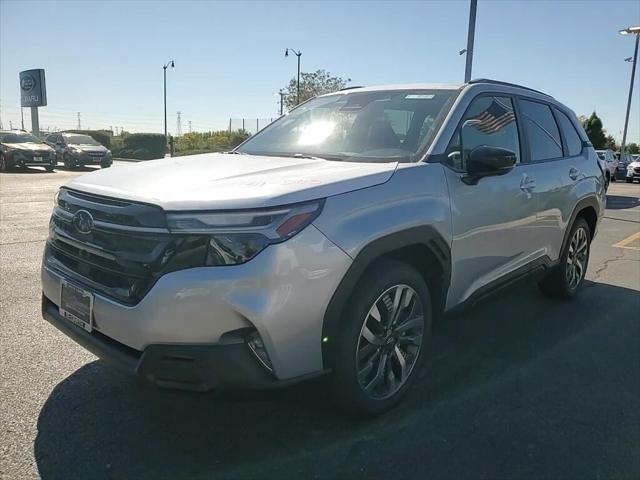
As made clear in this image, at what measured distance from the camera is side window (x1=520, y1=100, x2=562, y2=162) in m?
4.41

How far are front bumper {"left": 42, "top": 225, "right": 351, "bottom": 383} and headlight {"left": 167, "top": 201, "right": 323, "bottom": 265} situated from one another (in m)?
0.04

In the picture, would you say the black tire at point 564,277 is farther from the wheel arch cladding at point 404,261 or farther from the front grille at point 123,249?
the front grille at point 123,249

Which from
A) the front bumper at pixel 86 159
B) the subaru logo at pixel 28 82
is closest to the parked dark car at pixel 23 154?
the front bumper at pixel 86 159

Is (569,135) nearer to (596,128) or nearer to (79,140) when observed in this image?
(79,140)

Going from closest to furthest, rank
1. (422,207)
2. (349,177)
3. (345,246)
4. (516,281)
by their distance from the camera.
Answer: (345,246)
(349,177)
(422,207)
(516,281)

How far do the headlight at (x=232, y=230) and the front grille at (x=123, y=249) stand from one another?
0.14 feet

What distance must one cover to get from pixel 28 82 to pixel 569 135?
40438 millimetres

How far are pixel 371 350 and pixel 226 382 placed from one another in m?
0.88

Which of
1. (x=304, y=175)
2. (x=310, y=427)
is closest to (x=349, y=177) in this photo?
(x=304, y=175)

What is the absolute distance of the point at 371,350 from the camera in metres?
2.90

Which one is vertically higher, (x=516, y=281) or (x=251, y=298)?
(x=251, y=298)

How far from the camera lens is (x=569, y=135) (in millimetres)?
5172

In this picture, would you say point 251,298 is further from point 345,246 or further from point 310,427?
point 310,427

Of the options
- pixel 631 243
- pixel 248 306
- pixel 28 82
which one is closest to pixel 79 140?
pixel 28 82
